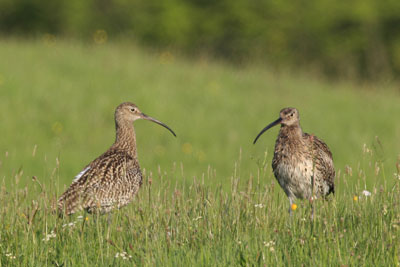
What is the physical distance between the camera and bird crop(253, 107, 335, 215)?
28.9ft

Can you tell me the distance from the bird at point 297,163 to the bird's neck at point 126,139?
1.79 meters

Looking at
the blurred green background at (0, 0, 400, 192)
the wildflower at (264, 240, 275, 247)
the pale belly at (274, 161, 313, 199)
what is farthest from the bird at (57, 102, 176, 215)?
the wildflower at (264, 240, 275, 247)

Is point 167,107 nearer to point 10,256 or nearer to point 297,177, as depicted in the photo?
point 297,177

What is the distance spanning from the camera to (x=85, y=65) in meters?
22.1

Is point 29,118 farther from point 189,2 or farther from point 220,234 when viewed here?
point 189,2

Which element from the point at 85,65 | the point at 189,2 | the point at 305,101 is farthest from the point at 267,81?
the point at 189,2

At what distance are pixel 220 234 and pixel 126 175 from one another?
2.21 metres

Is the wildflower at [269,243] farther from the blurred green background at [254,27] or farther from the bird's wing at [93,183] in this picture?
the blurred green background at [254,27]

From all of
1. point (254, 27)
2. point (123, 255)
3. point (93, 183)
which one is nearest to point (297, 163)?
point (93, 183)

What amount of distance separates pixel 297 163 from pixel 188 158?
26.3 feet

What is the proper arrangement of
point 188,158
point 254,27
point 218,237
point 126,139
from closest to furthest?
point 218,237, point 126,139, point 188,158, point 254,27

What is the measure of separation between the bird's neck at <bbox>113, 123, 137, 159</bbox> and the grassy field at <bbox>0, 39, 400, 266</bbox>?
0.86 m

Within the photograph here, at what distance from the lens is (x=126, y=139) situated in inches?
374

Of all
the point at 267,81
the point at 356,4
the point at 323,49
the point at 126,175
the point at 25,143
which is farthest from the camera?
the point at 323,49
